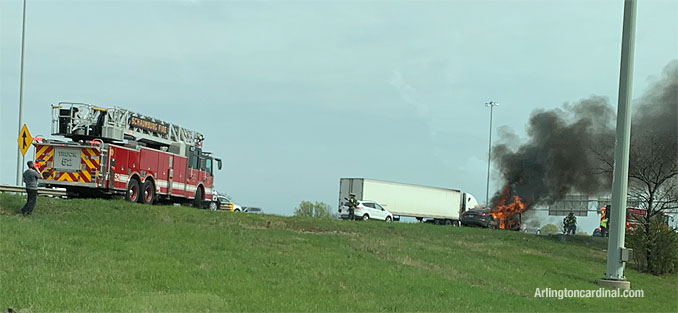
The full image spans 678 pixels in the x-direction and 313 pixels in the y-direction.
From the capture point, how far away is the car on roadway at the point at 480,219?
4347cm

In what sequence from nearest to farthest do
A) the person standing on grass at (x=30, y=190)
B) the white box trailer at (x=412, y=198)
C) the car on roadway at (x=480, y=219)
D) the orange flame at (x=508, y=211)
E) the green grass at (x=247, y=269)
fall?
the green grass at (x=247, y=269) < the person standing on grass at (x=30, y=190) < the car on roadway at (x=480, y=219) < the orange flame at (x=508, y=211) < the white box trailer at (x=412, y=198)

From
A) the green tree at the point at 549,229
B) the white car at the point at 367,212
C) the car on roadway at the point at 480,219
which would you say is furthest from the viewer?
the green tree at the point at 549,229

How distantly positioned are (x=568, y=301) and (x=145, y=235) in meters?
9.07

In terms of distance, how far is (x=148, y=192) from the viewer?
1046 inches

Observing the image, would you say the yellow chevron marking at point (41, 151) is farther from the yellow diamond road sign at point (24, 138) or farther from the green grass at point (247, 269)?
the yellow diamond road sign at point (24, 138)

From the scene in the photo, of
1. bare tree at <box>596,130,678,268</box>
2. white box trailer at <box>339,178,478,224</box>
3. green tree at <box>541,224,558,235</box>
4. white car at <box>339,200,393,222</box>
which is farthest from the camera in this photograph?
green tree at <box>541,224,558,235</box>

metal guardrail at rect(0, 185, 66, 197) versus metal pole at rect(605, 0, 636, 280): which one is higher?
metal pole at rect(605, 0, 636, 280)

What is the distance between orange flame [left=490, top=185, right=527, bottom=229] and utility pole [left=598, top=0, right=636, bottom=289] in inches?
1025

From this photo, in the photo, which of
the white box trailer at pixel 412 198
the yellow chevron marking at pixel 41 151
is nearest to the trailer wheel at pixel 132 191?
the yellow chevron marking at pixel 41 151

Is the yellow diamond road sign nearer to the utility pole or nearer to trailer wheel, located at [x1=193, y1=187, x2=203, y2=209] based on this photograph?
trailer wheel, located at [x1=193, y1=187, x2=203, y2=209]

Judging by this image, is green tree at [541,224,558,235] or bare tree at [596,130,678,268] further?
green tree at [541,224,558,235]

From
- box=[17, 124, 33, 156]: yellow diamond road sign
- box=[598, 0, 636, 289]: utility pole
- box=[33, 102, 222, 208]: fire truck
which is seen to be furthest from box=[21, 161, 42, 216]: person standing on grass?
box=[598, 0, 636, 289]: utility pole

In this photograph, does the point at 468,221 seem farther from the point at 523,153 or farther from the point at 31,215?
the point at 31,215

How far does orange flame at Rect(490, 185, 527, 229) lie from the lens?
43.8m
